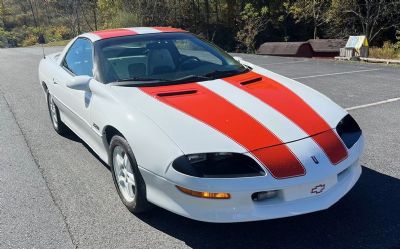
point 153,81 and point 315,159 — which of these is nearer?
point 315,159

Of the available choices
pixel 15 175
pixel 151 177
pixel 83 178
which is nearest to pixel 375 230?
pixel 151 177

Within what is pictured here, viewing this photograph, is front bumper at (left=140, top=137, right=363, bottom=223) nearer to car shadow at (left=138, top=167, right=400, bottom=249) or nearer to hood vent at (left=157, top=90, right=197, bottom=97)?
car shadow at (left=138, top=167, right=400, bottom=249)

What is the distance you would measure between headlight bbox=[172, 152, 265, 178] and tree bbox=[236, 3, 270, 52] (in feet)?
67.2

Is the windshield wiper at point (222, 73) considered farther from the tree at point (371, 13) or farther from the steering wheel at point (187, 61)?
the tree at point (371, 13)

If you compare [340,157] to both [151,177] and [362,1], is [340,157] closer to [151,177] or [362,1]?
[151,177]

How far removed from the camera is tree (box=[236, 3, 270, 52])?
75.2 feet

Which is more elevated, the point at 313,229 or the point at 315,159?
the point at 315,159

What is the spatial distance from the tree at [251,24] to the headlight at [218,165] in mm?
20487

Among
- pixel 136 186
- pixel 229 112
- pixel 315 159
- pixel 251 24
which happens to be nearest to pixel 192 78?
pixel 229 112

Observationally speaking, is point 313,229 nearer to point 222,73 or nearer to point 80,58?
point 222,73

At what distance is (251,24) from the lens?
23.1 meters

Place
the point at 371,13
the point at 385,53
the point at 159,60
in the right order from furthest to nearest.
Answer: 1. the point at 371,13
2. the point at 385,53
3. the point at 159,60

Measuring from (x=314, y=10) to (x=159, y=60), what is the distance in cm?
1706

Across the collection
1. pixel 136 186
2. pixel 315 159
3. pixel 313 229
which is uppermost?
pixel 315 159
